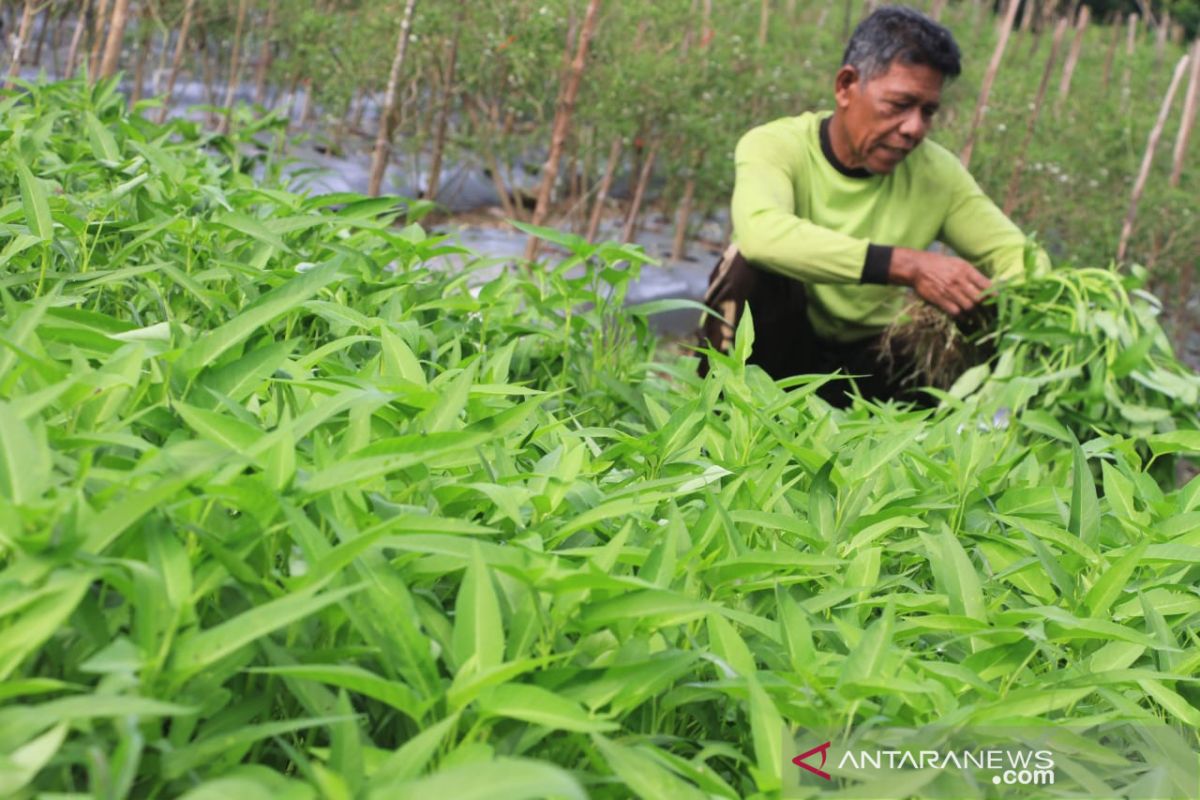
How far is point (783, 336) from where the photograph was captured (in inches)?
139

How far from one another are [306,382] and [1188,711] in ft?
2.32

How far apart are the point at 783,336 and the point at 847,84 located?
0.70 m

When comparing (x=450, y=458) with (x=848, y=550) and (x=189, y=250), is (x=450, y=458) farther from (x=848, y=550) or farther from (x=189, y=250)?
(x=189, y=250)

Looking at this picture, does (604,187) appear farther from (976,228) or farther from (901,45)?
(901,45)

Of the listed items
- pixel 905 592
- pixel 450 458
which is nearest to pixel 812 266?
pixel 905 592

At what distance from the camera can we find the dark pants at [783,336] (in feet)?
10.9

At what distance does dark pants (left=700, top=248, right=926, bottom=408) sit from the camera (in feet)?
10.9

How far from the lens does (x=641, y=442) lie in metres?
1.22

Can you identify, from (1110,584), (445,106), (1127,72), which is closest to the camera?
(1110,584)

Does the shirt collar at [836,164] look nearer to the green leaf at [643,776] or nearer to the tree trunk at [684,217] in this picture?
the green leaf at [643,776]

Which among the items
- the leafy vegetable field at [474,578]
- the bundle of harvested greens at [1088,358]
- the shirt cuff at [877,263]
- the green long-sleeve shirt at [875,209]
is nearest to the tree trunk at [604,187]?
the green long-sleeve shirt at [875,209]

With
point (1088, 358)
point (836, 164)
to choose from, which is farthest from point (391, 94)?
point (1088, 358)

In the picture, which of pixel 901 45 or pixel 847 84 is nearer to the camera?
pixel 901 45

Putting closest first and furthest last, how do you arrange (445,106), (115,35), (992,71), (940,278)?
1. (940,278)
2. (115,35)
3. (992,71)
4. (445,106)
